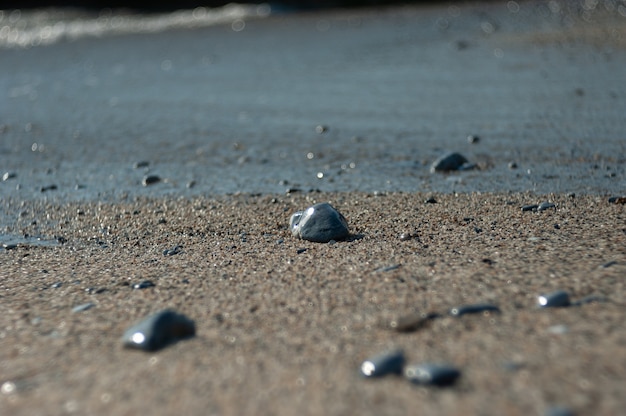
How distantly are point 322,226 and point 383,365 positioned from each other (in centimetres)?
111

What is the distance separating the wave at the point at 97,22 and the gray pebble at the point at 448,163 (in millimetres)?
11266

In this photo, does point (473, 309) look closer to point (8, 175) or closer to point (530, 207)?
point (530, 207)

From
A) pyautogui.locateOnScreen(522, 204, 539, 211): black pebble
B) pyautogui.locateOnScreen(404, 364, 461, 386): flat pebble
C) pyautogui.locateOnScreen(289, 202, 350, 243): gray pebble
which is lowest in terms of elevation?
pyautogui.locateOnScreen(522, 204, 539, 211): black pebble

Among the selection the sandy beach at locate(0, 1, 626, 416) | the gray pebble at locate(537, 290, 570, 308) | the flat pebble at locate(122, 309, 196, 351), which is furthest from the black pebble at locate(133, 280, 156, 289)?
the gray pebble at locate(537, 290, 570, 308)

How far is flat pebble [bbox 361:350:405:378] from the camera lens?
165 cm

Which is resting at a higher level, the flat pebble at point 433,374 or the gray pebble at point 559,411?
the gray pebble at point 559,411

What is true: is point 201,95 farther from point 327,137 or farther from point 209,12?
point 209,12

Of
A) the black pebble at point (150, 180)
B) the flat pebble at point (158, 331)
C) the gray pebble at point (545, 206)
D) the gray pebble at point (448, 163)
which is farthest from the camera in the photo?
the black pebble at point (150, 180)

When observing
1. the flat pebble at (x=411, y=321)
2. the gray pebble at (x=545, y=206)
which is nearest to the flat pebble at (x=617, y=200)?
the gray pebble at (x=545, y=206)

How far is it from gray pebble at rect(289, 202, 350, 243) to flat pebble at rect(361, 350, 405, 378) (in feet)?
3.41

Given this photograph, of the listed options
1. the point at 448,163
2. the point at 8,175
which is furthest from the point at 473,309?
the point at 8,175

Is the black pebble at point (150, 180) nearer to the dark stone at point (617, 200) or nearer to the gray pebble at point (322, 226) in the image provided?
the gray pebble at point (322, 226)

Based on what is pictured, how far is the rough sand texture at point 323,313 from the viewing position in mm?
1579

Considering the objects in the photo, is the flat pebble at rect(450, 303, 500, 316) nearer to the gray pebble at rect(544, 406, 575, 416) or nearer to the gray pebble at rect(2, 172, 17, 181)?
the gray pebble at rect(544, 406, 575, 416)
